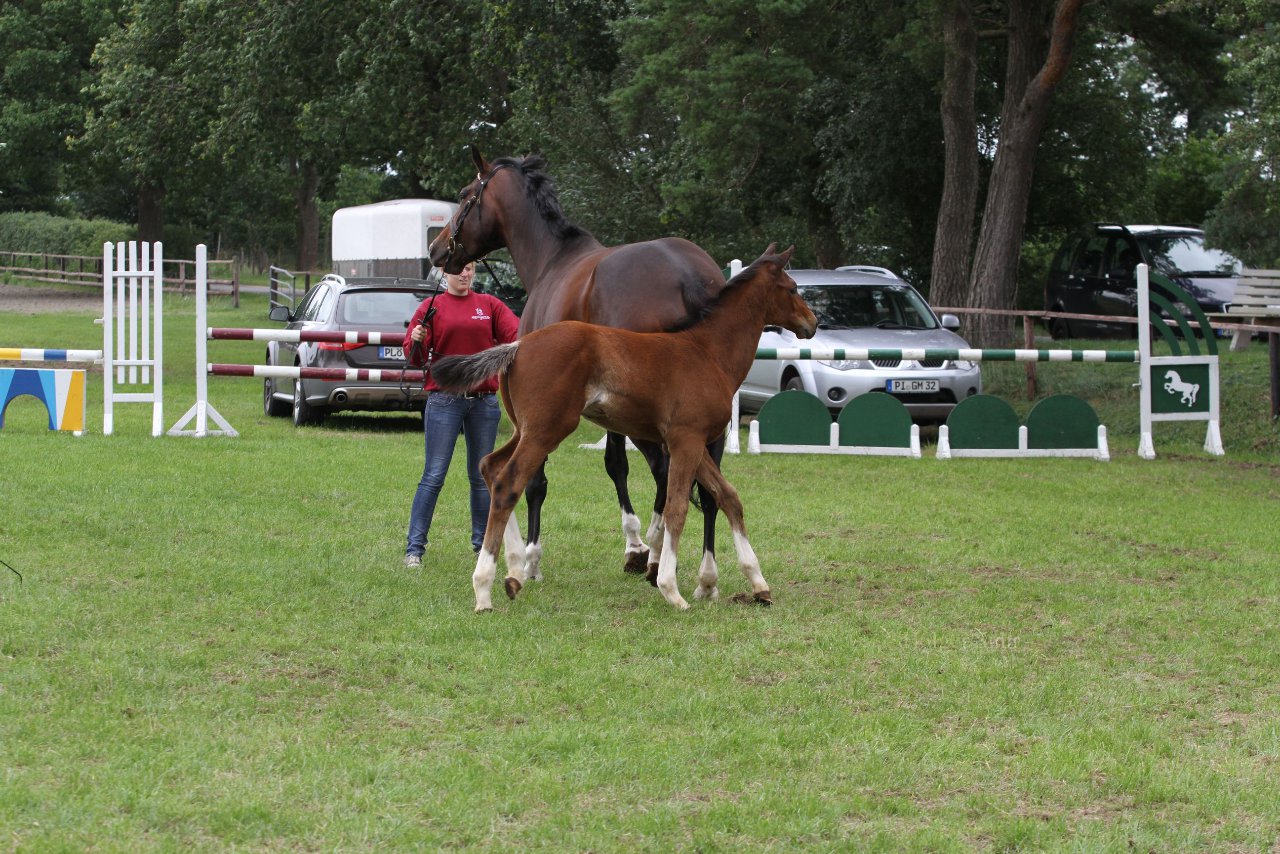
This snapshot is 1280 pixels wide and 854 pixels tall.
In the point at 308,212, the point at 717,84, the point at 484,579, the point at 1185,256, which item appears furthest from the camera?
the point at 308,212

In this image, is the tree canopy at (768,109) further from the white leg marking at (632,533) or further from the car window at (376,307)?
the white leg marking at (632,533)

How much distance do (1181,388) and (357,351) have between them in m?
8.79

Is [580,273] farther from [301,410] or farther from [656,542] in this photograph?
[301,410]

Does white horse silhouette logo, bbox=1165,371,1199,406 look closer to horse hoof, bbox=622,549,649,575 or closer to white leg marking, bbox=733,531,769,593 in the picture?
horse hoof, bbox=622,549,649,575

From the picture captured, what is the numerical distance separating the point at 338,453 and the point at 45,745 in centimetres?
905

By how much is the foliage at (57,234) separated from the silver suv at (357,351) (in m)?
41.9

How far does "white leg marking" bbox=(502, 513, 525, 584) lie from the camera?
26.5 feet

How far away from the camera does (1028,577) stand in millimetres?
9055

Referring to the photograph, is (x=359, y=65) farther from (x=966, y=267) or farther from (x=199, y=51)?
(x=966, y=267)

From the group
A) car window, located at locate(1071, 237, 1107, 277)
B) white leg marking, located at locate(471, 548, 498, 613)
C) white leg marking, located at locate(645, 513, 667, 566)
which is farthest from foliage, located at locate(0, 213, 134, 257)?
white leg marking, located at locate(471, 548, 498, 613)

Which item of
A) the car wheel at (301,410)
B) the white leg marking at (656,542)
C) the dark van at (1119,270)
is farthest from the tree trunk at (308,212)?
the white leg marking at (656,542)

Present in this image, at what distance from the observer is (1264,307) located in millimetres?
16328

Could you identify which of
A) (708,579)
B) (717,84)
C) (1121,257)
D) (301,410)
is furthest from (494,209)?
(1121,257)

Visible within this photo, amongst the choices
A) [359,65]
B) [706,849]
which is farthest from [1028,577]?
[359,65]
